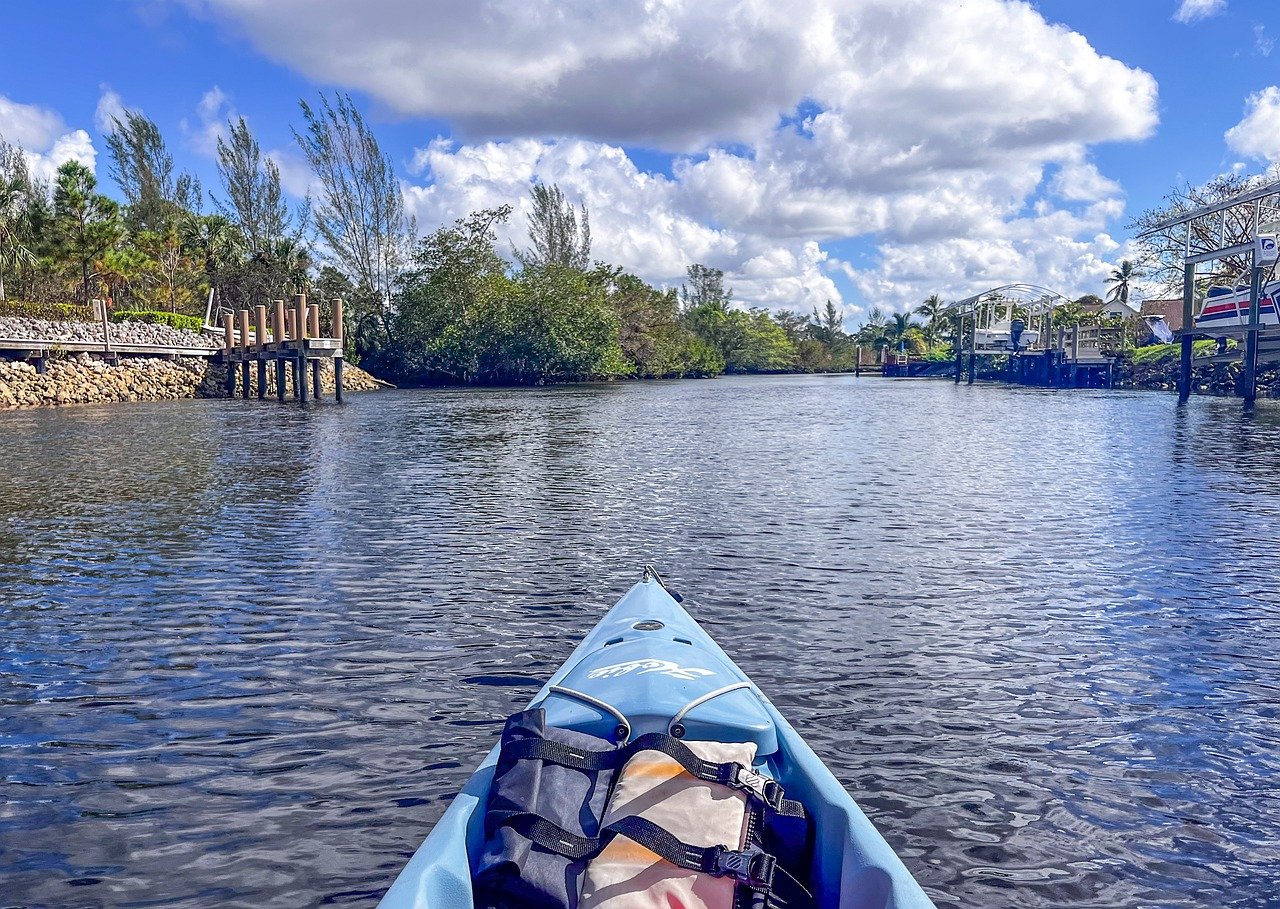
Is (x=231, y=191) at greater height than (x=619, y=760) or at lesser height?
greater

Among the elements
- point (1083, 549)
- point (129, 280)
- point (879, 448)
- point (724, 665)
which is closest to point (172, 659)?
point (724, 665)

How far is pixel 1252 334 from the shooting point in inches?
1081

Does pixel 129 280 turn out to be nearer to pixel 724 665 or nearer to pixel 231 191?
pixel 231 191

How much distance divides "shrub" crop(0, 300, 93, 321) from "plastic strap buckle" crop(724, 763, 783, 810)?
40657 mm

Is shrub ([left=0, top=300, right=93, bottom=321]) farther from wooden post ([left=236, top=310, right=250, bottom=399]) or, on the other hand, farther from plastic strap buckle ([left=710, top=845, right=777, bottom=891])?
plastic strap buckle ([left=710, top=845, right=777, bottom=891])

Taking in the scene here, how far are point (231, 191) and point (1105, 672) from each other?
6534 centimetres

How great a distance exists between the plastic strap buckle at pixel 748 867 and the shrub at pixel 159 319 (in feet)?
143

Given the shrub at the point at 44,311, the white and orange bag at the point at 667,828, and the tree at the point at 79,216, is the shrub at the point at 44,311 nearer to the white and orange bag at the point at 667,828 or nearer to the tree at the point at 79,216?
the tree at the point at 79,216

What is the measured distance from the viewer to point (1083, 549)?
30.4 ft

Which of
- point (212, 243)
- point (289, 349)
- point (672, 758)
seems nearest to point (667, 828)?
point (672, 758)

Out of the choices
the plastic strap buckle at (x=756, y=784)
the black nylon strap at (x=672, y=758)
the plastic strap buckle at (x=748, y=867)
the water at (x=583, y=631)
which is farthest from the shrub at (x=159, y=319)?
the plastic strap buckle at (x=748, y=867)

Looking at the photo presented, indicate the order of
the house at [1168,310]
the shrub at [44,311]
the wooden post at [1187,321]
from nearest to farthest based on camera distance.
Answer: the wooden post at [1187,321]
the shrub at [44,311]
the house at [1168,310]

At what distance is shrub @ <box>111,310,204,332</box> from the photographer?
41.2 m

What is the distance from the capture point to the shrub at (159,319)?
4125 cm
